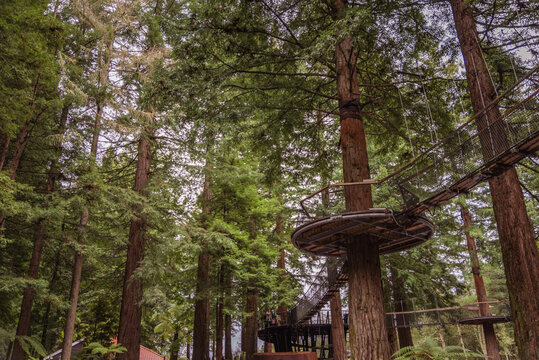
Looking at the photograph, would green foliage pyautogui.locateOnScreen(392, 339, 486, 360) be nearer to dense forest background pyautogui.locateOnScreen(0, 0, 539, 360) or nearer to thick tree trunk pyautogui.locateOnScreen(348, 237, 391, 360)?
Result: dense forest background pyautogui.locateOnScreen(0, 0, 539, 360)

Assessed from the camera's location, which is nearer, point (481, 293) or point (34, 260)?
point (34, 260)

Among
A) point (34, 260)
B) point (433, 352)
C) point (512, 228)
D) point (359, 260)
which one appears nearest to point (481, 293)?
point (512, 228)

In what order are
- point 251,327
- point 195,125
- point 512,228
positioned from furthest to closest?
1. point 251,327
2. point 195,125
3. point 512,228

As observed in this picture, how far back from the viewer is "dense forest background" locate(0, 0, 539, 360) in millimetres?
8234

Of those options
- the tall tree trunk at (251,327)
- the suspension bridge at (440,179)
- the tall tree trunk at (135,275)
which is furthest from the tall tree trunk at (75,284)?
the suspension bridge at (440,179)

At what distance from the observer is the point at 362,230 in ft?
22.1

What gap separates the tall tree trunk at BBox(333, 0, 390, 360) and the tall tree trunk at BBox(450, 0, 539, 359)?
2.33 meters

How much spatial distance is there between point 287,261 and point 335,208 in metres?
10.1

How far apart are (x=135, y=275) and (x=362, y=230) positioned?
8272mm

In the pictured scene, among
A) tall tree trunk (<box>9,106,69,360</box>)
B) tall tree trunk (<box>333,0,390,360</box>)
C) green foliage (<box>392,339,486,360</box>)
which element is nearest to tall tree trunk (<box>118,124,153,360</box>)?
tall tree trunk (<box>9,106,69,360</box>)

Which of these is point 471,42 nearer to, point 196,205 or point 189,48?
point 189,48

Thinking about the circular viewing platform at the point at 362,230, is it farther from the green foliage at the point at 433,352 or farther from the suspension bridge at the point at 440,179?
the green foliage at the point at 433,352

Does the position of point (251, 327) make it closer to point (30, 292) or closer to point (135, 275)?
point (135, 275)

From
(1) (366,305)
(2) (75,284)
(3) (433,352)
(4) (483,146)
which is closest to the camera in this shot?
(3) (433,352)
